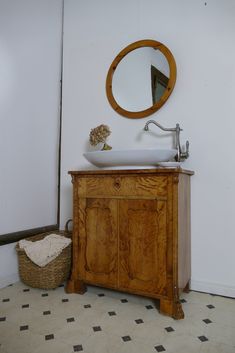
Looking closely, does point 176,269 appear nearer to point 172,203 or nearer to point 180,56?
point 172,203

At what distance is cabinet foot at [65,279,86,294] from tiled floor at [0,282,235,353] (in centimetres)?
4

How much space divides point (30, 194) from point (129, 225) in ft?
3.15

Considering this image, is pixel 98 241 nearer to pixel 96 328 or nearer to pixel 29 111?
pixel 96 328

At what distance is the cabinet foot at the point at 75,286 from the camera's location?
1.80 m

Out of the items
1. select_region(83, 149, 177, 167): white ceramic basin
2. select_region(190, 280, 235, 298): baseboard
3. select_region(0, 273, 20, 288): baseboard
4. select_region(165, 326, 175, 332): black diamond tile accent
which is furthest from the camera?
select_region(0, 273, 20, 288): baseboard

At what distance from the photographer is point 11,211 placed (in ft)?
6.50

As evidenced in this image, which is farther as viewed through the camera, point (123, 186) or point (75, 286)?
point (75, 286)

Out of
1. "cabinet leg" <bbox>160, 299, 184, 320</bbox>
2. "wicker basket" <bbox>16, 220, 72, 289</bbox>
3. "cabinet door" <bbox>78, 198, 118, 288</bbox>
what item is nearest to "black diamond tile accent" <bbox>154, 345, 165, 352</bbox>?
"cabinet leg" <bbox>160, 299, 184, 320</bbox>

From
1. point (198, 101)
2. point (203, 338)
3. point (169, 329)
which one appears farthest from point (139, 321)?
point (198, 101)

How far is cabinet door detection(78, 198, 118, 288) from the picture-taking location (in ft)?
Answer: 5.43

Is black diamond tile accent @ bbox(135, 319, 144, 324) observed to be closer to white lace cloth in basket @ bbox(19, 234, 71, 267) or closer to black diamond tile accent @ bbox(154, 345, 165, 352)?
black diamond tile accent @ bbox(154, 345, 165, 352)

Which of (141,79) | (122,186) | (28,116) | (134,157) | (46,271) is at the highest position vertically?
(141,79)

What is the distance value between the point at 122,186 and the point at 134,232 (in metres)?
0.28

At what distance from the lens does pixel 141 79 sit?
206 centimetres
